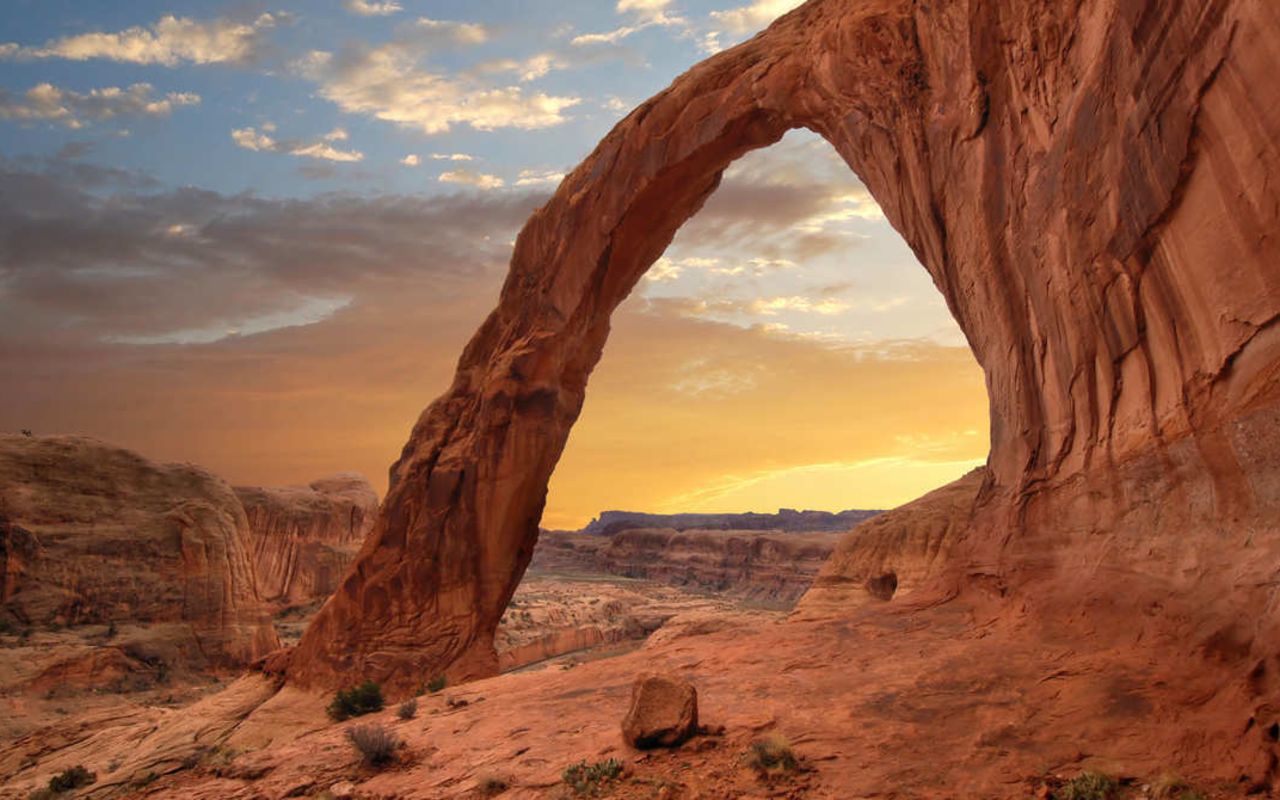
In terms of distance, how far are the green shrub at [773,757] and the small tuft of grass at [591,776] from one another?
141 cm

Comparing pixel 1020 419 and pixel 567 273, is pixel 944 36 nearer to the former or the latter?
pixel 1020 419

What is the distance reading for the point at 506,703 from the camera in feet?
40.0

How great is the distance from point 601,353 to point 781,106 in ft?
30.6

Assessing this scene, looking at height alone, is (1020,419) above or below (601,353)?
below

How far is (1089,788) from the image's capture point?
6.02 meters

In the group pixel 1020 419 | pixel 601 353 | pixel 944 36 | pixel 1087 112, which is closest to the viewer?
pixel 1087 112

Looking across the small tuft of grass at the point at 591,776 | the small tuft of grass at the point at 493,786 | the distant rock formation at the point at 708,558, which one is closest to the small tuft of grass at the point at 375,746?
the small tuft of grass at the point at 493,786

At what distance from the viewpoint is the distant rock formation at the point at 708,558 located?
77.1 meters

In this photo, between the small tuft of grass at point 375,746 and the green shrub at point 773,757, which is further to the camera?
the small tuft of grass at point 375,746

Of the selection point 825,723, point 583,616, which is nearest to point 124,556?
point 583,616

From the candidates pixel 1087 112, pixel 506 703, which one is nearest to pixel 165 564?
pixel 506 703

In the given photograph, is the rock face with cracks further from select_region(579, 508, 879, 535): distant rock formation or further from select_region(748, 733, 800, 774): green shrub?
select_region(579, 508, 879, 535): distant rock formation

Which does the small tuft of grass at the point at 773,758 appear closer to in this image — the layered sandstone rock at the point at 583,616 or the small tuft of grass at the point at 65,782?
the small tuft of grass at the point at 65,782

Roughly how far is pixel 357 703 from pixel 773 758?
12.8 m
